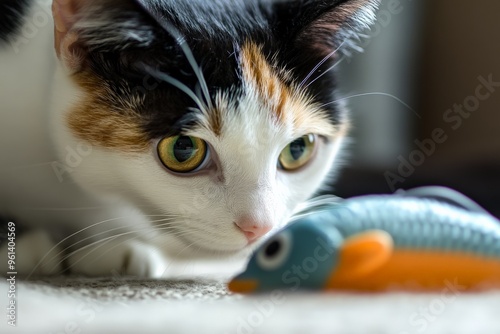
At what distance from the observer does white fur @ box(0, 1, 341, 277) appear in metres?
0.88

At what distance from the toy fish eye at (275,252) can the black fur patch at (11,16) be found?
1.93ft

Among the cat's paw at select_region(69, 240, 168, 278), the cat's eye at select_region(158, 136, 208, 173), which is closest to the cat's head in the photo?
the cat's eye at select_region(158, 136, 208, 173)

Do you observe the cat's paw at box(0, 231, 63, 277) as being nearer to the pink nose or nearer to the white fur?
the white fur

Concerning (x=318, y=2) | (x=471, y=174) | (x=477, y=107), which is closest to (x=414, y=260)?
(x=318, y=2)

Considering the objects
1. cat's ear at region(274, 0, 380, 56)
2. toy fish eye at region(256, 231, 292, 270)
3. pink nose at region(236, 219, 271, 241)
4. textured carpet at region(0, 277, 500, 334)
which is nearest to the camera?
textured carpet at region(0, 277, 500, 334)

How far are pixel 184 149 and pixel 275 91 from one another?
16cm

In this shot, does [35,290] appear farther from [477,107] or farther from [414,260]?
[477,107]

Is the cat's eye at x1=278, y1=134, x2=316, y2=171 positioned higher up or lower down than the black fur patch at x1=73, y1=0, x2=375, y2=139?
lower down

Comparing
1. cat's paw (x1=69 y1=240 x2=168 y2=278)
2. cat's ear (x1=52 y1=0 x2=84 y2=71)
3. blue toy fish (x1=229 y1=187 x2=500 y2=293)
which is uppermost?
cat's ear (x1=52 y1=0 x2=84 y2=71)

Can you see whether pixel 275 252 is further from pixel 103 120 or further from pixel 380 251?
pixel 103 120

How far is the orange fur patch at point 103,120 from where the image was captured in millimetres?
920

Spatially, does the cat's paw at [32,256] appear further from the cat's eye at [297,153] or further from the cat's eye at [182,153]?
the cat's eye at [297,153]

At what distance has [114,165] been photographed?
953mm

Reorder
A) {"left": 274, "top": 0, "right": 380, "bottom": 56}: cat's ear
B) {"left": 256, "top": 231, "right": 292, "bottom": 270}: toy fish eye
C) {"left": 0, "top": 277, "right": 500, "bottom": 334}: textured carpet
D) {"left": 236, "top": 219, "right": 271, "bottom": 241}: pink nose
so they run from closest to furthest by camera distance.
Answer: {"left": 0, "top": 277, "right": 500, "bottom": 334}: textured carpet, {"left": 256, "top": 231, "right": 292, "bottom": 270}: toy fish eye, {"left": 236, "top": 219, "right": 271, "bottom": 241}: pink nose, {"left": 274, "top": 0, "right": 380, "bottom": 56}: cat's ear
